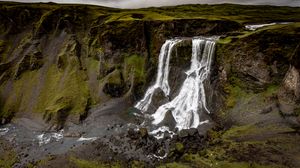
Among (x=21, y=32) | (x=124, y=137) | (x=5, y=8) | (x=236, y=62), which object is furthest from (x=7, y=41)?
(x=236, y=62)

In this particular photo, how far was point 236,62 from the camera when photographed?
5547cm

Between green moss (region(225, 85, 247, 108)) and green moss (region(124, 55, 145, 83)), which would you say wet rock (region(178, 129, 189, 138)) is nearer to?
green moss (region(225, 85, 247, 108))

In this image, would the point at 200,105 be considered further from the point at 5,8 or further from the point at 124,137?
the point at 5,8

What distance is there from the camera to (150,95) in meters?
62.3

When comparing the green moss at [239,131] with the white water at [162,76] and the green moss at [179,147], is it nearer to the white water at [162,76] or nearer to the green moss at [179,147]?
the green moss at [179,147]

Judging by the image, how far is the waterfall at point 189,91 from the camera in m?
53.7

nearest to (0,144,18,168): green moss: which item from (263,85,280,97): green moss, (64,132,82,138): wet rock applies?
(64,132,82,138): wet rock

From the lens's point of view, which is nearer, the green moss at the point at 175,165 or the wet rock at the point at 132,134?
the green moss at the point at 175,165

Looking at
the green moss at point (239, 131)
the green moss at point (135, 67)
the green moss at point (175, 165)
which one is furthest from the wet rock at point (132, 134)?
the green moss at point (135, 67)

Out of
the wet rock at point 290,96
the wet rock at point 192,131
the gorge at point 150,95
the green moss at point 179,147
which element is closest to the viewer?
the green moss at point 179,147

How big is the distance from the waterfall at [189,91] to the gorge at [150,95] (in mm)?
207

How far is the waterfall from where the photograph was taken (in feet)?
176

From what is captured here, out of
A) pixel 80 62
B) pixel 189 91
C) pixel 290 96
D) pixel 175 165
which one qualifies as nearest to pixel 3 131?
pixel 80 62

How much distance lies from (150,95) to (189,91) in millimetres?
8252
